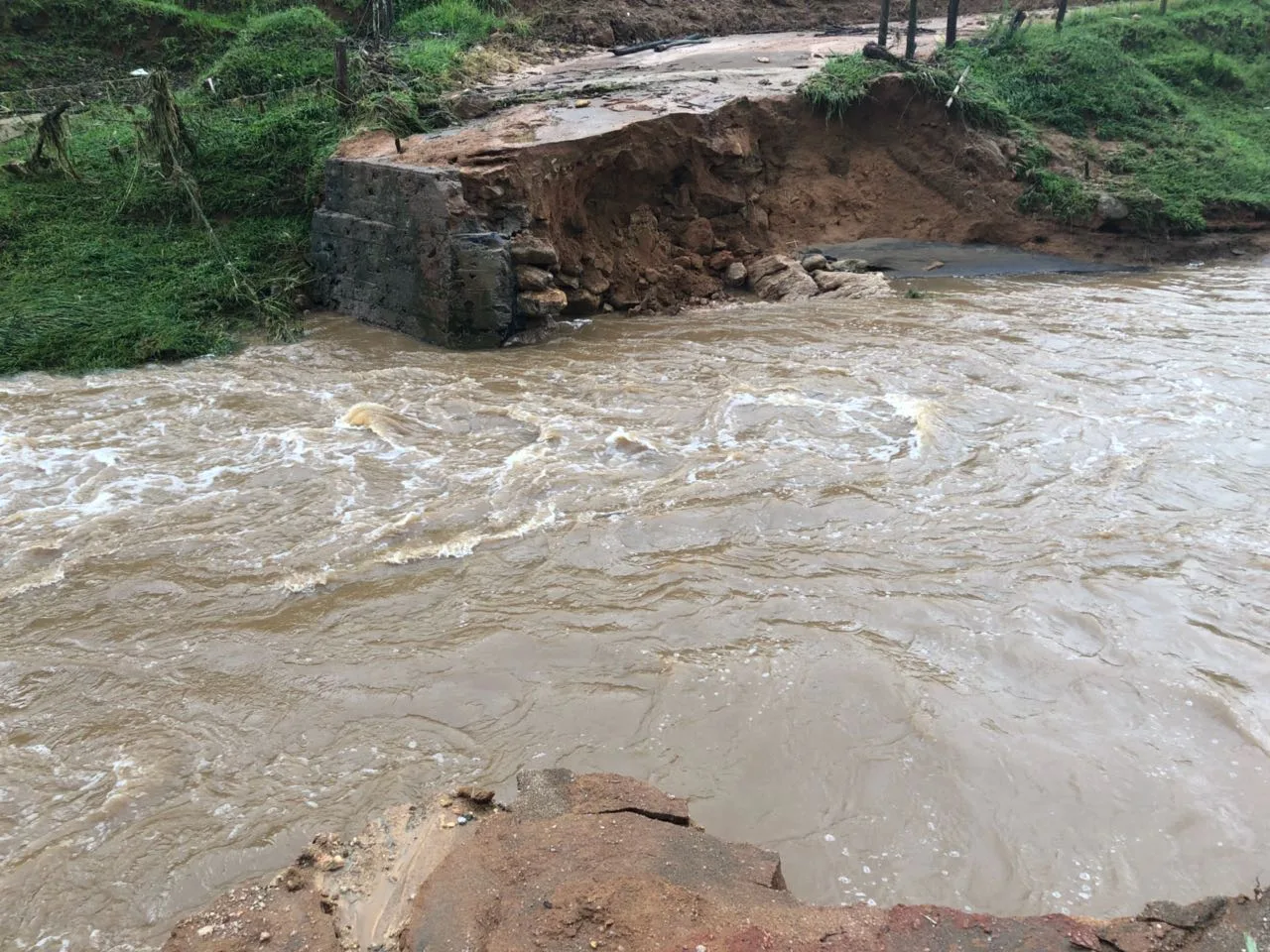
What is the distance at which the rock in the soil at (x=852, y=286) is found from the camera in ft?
33.0

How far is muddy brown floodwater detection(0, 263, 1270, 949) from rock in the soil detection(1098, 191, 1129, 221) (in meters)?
4.54

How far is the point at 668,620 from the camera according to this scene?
13.6ft

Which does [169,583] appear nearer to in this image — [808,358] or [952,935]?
[952,935]

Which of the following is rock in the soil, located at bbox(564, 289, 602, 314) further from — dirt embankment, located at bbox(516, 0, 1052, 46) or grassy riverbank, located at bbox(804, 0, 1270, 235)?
dirt embankment, located at bbox(516, 0, 1052, 46)

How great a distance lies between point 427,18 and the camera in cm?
1462

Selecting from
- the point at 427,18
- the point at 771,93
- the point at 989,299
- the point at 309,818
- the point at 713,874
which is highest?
the point at 427,18

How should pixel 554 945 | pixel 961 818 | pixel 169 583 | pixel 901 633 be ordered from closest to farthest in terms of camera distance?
pixel 554 945, pixel 961 818, pixel 901 633, pixel 169 583

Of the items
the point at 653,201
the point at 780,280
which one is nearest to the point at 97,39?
the point at 653,201

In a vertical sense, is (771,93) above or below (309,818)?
above

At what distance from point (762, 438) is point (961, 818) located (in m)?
3.62

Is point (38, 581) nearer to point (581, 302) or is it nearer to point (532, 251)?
point (532, 251)

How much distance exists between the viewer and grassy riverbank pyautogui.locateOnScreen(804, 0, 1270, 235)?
1156 centimetres

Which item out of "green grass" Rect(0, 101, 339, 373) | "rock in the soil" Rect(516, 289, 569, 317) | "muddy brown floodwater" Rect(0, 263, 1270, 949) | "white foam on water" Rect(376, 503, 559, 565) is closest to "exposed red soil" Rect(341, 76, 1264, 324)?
"rock in the soil" Rect(516, 289, 569, 317)

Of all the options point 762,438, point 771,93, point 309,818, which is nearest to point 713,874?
point 309,818
